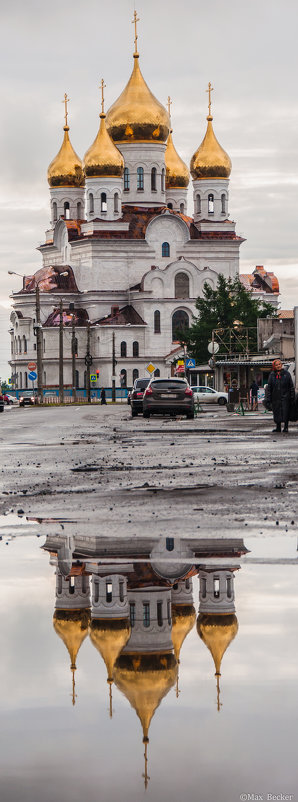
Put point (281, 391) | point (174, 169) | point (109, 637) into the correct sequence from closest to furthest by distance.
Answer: point (109, 637) → point (281, 391) → point (174, 169)

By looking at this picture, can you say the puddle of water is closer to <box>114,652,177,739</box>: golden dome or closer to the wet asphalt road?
<box>114,652,177,739</box>: golden dome

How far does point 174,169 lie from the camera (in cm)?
11806

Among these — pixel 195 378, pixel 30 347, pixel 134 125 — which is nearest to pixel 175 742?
pixel 195 378

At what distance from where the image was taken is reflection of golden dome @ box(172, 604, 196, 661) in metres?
5.61

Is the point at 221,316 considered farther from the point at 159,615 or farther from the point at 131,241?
the point at 159,615

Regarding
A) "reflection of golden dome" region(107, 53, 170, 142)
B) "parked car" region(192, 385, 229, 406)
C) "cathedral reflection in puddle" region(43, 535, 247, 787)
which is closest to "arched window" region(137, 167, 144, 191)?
"reflection of golden dome" region(107, 53, 170, 142)

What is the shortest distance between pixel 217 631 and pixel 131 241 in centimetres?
10961

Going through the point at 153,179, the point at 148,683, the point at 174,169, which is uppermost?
the point at 174,169

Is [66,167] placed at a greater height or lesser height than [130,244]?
greater

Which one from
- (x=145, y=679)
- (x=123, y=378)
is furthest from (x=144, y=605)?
(x=123, y=378)

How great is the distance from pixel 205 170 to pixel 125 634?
110m

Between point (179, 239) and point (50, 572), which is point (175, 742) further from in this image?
point (179, 239)

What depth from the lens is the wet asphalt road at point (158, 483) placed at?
10.6 m

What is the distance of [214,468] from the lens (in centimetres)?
1664
